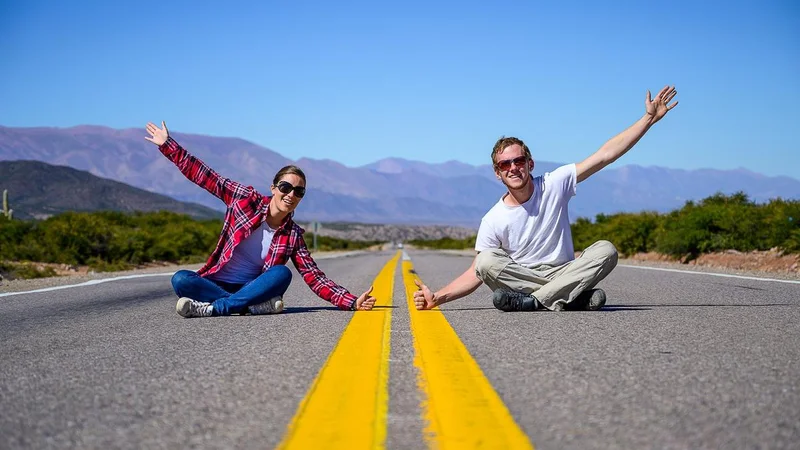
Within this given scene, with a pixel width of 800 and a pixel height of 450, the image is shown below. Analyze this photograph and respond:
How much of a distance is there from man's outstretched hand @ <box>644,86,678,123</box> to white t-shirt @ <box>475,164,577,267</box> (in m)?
0.75

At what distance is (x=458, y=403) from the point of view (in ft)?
10.7

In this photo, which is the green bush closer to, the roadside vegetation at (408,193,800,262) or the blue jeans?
the roadside vegetation at (408,193,800,262)

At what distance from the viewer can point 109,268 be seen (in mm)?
21906

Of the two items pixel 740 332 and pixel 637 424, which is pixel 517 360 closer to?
pixel 637 424

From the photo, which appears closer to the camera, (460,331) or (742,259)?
(460,331)

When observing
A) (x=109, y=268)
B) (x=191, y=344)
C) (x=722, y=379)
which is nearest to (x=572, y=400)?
(x=722, y=379)

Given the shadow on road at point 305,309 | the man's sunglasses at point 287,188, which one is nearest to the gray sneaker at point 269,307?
the shadow on road at point 305,309

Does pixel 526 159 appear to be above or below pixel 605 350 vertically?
above

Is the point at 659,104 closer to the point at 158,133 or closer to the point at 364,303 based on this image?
the point at 364,303

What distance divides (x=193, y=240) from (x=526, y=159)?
27.0m

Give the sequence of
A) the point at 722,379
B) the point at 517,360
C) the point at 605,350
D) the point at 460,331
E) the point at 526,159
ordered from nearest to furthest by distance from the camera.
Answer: the point at 722,379 < the point at 517,360 < the point at 605,350 < the point at 460,331 < the point at 526,159

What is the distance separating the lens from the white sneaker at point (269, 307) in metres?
7.00

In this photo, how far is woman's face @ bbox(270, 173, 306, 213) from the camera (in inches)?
260

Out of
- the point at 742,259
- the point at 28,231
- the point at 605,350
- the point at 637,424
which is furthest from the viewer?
the point at 28,231
